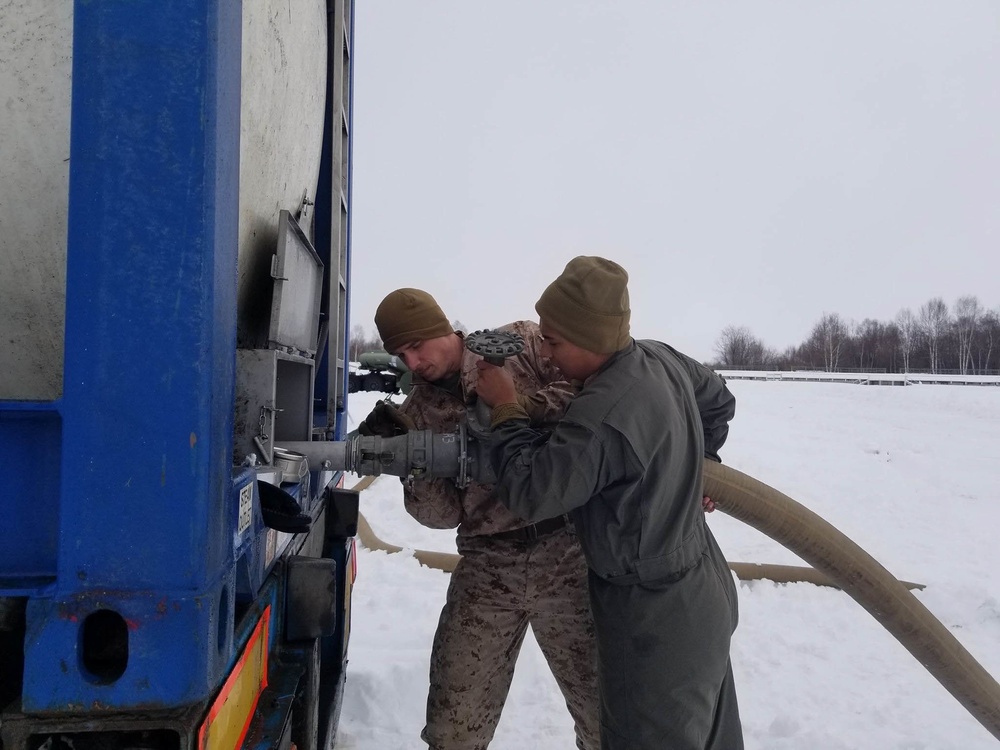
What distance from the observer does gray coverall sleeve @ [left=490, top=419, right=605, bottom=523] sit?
1540 millimetres

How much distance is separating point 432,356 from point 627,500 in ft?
2.49

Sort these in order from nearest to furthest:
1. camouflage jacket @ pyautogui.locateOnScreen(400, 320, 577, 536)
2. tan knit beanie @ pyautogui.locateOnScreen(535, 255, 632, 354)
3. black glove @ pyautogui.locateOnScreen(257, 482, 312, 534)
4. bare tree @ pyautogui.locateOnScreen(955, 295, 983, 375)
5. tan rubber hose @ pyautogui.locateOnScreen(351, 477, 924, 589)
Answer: black glove @ pyautogui.locateOnScreen(257, 482, 312, 534) → tan knit beanie @ pyautogui.locateOnScreen(535, 255, 632, 354) → camouflage jacket @ pyautogui.locateOnScreen(400, 320, 577, 536) → tan rubber hose @ pyautogui.locateOnScreen(351, 477, 924, 589) → bare tree @ pyautogui.locateOnScreen(955, 295, 983, 375)

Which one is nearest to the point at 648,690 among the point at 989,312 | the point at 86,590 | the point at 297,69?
the point at 86,590

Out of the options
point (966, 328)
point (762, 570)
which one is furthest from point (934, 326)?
point (762, 570)

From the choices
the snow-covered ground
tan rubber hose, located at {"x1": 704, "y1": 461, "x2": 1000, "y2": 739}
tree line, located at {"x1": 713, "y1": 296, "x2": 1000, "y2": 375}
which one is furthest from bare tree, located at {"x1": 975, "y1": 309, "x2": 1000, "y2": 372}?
tan rubber hose, located at {"x1": 704, "y1": 461, "x2": 1000, "y2": 739}

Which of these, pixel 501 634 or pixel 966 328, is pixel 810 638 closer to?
pixel 501 634

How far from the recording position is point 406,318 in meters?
1.95

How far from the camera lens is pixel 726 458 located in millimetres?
9789

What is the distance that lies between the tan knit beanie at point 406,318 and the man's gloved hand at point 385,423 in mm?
206

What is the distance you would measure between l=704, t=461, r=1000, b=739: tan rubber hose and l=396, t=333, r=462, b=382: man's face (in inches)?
36.8

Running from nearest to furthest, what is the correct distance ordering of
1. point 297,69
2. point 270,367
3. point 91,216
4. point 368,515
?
point 91,216 → point 270,367 → point 297,69 → point 368,515

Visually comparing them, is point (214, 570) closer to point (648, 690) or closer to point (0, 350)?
point (0, 350)

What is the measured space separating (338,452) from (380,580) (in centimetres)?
322

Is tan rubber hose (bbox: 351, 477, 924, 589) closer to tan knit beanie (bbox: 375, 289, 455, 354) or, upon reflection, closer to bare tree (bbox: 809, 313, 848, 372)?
tan knit beanie (bbox: 375, 289, 455, 354)
